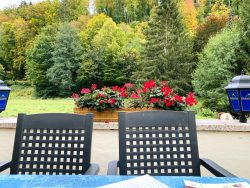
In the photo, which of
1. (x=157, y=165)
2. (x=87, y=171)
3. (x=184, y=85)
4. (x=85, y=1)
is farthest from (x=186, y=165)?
(x=85, y=1)

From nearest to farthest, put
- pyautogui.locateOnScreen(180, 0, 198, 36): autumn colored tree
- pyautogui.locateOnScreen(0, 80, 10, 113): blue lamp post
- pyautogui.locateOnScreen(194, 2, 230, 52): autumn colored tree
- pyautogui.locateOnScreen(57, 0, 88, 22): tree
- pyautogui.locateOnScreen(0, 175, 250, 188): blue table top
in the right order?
pyautogui.locateOnScreen(0, 175, 250, 188): blue table top → pyautogui.locateOnScreen(0, 80, 10, 113): blue lamp post → pyautogui.locateOnScreen(194, 2, 230, 52): autumn colored tree → pyautogui.locateOnScreen(57, 0, 88, 22): tree → pyautogui.locateOnScreen(180, 0, 198, 36): autumn colored tree

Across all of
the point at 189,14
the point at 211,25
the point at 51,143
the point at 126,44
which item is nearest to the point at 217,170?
the point at 51,143

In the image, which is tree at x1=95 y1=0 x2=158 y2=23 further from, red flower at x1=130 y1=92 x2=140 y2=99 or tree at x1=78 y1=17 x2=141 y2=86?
red flower at x1=130 y1=92 x2=140 y2=99

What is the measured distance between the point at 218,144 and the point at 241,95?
33cm

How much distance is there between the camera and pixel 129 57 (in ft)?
44.7

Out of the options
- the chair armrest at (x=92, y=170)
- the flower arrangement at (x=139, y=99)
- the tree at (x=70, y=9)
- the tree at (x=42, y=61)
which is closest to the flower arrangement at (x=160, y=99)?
the flower arrangement at (x=139, y=99)

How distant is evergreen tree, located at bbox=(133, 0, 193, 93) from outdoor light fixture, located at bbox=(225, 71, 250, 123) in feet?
35.0

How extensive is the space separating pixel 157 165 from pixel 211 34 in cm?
1303

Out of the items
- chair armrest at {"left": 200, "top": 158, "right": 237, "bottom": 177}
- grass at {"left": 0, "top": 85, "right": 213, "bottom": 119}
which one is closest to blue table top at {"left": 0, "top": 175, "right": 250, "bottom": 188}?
chair armrest at {"left": 200, "top": 158, "right": 237, "bottom": 177}

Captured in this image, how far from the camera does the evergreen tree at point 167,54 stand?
12898mm

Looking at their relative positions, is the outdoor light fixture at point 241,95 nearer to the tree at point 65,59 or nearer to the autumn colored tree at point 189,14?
the tree at point 65,59

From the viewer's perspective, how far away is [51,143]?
1.12 metres

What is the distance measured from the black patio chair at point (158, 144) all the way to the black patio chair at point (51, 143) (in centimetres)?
14

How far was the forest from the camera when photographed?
36.2 feet
